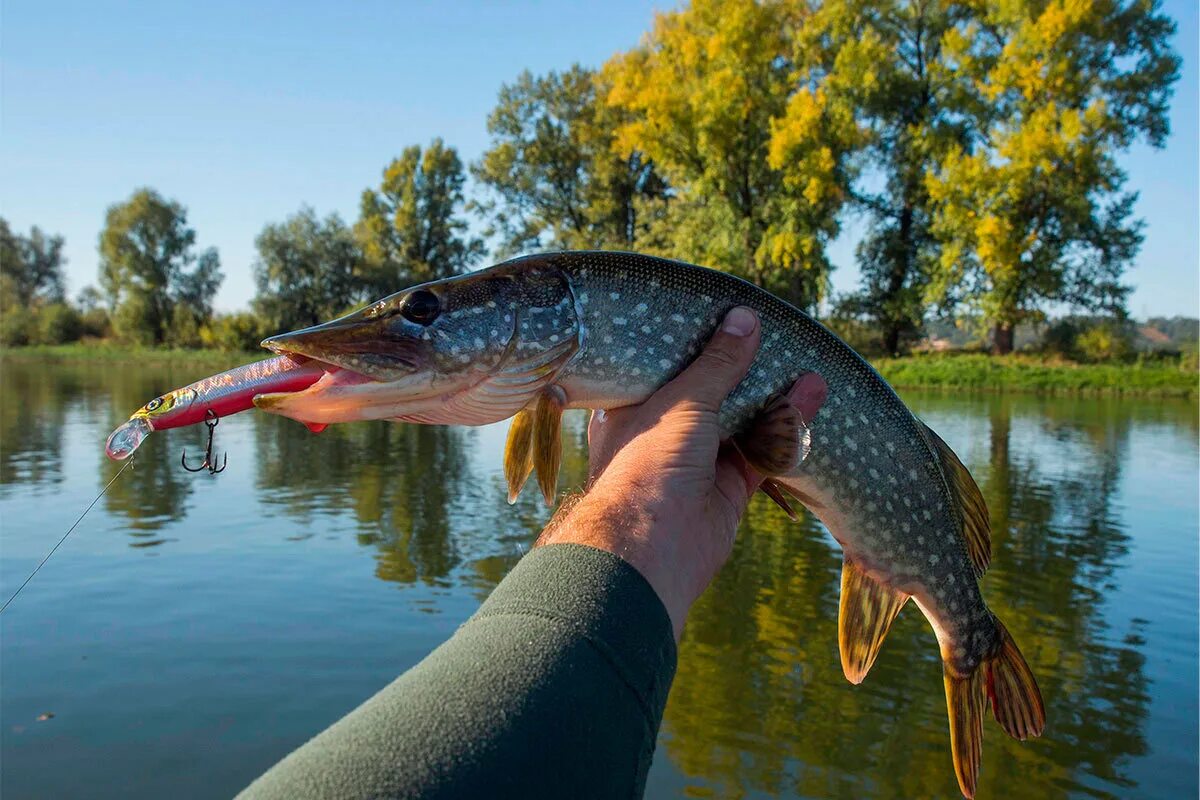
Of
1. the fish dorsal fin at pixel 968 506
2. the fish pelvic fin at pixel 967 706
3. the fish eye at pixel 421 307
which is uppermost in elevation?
the fish eye at pixel 421 307

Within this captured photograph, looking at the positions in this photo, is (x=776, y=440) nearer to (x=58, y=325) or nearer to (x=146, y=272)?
(x=146, y=272)

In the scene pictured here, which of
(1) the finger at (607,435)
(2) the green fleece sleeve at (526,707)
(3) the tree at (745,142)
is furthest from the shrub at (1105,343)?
(2) the green fleece sleeve at (526,707)

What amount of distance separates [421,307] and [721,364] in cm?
84

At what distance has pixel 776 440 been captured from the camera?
244 centimetres

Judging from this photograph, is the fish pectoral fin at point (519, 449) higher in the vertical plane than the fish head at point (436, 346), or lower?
lower

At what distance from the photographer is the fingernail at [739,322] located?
245 centimetres

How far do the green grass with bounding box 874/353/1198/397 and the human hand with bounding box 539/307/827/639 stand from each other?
27.6m

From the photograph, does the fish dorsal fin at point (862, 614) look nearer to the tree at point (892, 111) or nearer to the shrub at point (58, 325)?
the tree at point (892, 111)

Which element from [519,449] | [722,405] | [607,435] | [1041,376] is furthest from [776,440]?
[1041,376]

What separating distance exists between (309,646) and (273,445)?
10933 mm

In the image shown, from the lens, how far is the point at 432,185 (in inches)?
2074

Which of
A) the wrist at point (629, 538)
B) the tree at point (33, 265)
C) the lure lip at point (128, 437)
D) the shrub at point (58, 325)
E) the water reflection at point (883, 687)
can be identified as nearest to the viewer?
the wrist at point (629, 538)

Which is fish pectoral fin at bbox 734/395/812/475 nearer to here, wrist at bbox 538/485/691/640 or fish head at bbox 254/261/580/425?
fish head at bbox 254/261/580/425

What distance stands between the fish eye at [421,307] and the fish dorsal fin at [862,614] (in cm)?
150
